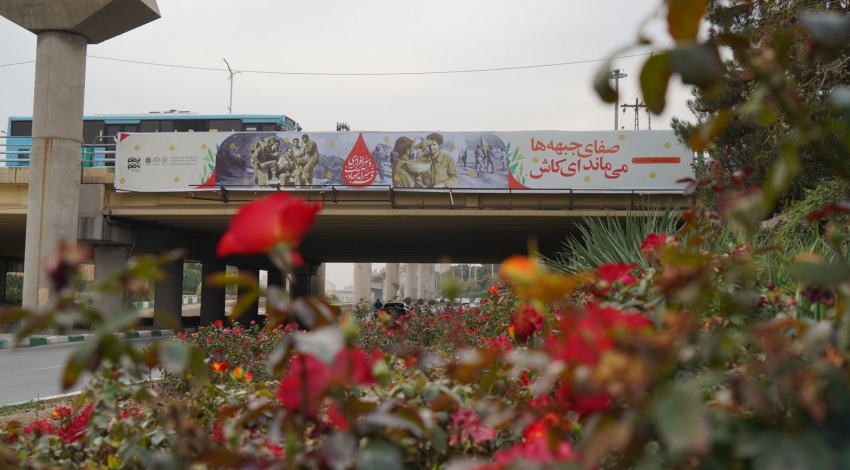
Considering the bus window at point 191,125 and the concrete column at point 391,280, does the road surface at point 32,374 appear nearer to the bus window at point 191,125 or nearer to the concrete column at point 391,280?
the bus window at point 191,125

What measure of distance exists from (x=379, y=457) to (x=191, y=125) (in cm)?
2184

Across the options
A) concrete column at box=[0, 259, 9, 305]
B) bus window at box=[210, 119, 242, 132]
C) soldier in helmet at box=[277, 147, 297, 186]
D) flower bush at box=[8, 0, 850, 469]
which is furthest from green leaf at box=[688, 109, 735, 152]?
concrete column at box=[0, 259, 9, 305]

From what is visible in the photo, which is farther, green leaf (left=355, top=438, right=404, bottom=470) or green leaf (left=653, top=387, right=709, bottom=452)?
green leaf (left=355, top=438, right=404, bottom=470)

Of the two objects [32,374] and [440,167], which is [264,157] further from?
[32,374]

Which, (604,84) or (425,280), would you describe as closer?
(604,84)

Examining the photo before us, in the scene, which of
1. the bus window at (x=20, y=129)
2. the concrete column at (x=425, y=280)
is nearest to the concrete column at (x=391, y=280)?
the concrete column at (x=425, y=280)

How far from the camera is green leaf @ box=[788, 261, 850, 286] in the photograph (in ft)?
2.55

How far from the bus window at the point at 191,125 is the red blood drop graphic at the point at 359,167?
22.1ft

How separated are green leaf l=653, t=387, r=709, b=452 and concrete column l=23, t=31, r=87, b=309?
54.3 feet

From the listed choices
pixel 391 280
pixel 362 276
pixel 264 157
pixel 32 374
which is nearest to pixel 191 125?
pixel 264 157

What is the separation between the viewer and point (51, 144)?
1509 cm

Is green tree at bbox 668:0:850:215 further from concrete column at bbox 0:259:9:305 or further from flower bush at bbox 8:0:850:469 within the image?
concrete column at bbox 0:259:9:305

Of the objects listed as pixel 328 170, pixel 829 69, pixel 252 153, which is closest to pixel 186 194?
pixel 252 153

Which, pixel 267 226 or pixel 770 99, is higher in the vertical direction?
pixel 770 99
